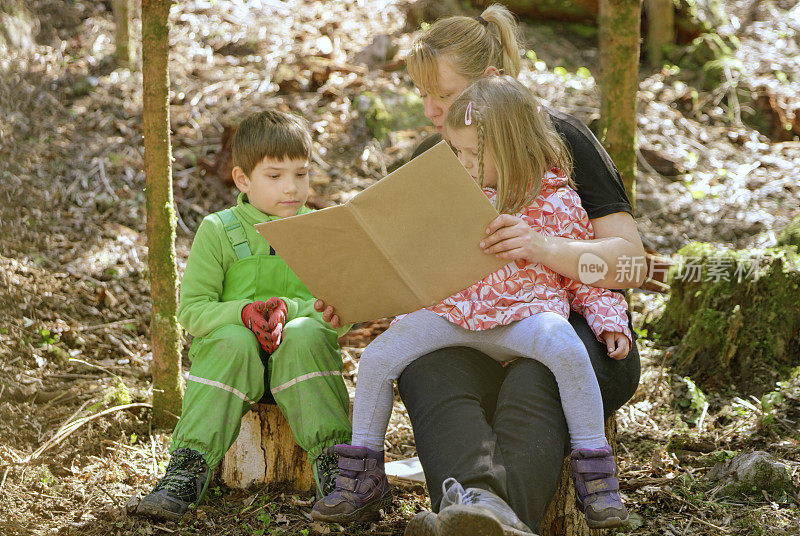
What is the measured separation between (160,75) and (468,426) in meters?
2.06

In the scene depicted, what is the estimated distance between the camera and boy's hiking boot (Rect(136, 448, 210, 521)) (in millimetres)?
2613

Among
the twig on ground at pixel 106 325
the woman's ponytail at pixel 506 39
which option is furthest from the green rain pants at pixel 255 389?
the twig on ground at pixel 106 325

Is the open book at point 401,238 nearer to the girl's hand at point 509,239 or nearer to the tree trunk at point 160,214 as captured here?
the girl's hand at point 509,239

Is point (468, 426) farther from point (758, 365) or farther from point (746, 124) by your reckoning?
point (746, 124)

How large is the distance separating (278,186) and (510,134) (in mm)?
1010

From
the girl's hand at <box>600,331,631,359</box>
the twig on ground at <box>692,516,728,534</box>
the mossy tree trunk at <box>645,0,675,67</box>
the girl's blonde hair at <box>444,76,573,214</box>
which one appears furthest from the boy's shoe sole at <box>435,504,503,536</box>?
the mossy tree trunk at <box>645,0,675,67</box>

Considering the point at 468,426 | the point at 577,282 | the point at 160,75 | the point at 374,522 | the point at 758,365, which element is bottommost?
the point at 758,365

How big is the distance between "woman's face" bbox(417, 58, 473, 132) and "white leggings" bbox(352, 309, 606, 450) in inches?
36.5

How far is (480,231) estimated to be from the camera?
2410 mm

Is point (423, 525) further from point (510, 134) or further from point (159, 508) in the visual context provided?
point (510, 134)

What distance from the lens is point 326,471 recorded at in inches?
108

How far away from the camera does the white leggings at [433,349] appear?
7.55 ft

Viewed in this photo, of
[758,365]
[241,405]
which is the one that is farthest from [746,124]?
[241,405]

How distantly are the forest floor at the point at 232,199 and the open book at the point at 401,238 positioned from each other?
35.1 inches
